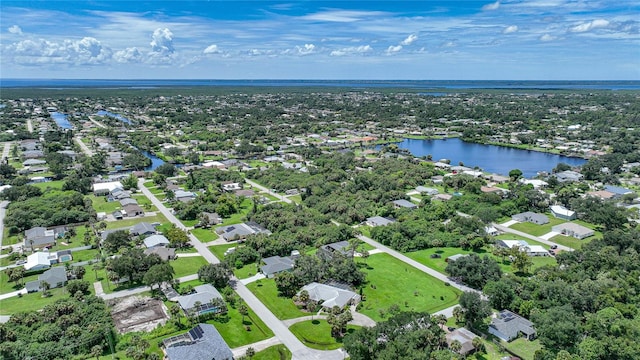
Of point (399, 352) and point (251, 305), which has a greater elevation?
point (399, 352)

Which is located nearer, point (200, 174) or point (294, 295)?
point (294, 295)

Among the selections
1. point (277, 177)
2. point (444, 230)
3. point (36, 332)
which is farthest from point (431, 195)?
point (36, 332)

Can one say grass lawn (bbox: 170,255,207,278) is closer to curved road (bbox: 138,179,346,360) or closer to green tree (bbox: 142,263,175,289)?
curved road (bbox: 138,179,346,360)

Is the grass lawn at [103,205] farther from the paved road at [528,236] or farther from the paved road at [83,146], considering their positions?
the paved road at [528,236]

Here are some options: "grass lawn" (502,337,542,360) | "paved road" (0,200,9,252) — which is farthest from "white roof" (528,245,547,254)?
"paved road" (0,200,9,252)

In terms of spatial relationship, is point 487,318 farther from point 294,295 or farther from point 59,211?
point 59,211

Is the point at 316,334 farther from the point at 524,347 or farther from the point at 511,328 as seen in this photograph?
the point at 524,347
